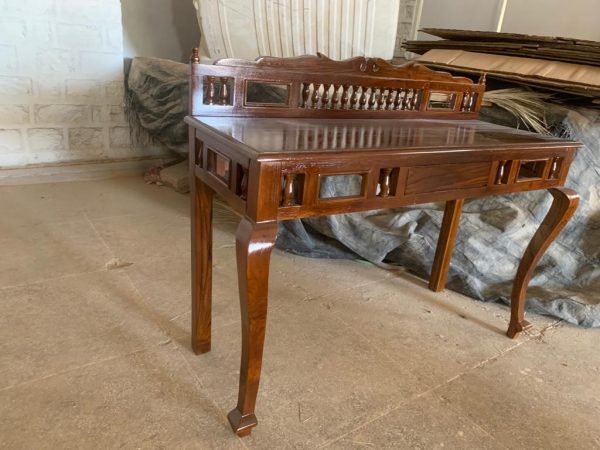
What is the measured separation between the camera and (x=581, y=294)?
1746mm

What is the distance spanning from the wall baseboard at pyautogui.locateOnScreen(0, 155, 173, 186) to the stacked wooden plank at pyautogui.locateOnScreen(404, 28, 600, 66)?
1.98 meters

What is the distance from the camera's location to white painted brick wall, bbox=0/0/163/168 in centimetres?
251

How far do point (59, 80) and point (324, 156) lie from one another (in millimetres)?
2413

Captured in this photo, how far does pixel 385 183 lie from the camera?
101 centimetres

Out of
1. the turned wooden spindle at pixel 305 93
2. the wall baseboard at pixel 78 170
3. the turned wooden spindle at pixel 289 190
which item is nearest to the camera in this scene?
the turned wooden spindle at pixel 289 190

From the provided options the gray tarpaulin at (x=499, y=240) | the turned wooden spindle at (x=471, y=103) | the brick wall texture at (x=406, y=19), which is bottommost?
the gray tarpaulin at (x=499, y=240)

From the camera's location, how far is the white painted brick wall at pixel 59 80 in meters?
2.51

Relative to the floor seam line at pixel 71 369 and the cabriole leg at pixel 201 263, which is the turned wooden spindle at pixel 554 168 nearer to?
the cabriole leg at pixel 201 263

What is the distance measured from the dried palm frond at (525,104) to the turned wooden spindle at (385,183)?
1120 millimetres

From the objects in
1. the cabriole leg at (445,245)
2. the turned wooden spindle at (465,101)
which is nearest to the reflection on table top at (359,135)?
the turned wooden spindle at (465,101)

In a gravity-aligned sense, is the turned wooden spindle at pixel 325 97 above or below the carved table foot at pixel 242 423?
above

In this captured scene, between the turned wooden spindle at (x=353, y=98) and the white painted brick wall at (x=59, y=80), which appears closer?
the turned wooden spindle at (x=353, y=98)

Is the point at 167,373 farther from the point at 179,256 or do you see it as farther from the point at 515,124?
the point at 515,124

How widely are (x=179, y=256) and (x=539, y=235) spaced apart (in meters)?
1.40
